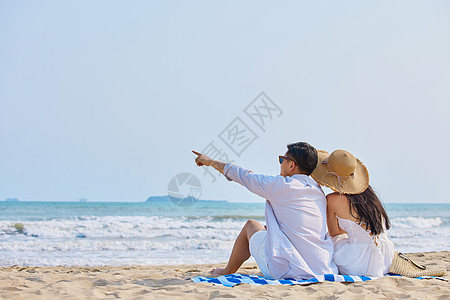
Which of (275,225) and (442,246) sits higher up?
(275,225)

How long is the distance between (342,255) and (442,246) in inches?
329

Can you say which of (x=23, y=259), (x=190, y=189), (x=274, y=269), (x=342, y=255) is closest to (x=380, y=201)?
(x=342, y=255)

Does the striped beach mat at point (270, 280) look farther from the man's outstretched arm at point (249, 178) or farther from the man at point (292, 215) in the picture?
the man's outstretched arm at point (249, 178)

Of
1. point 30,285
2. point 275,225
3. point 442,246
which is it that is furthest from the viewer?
point 442,246

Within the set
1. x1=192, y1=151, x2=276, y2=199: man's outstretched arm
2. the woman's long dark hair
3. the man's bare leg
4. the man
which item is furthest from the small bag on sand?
x1=192, y1=151, x2=276, y2=199: man's outstretched arm

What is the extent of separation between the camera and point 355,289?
120 inches

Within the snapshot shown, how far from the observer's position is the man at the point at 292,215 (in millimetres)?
3162

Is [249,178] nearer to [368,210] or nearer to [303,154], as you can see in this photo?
[303,154]

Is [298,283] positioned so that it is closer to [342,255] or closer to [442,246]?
[342,255]

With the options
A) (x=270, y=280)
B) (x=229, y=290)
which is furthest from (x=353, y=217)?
(x=229, y=290)

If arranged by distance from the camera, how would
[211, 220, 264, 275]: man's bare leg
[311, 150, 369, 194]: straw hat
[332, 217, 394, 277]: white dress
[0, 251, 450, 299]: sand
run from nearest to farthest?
1. [0, 251, 450, 299]: sand
2. [311, 150, 369, 194]: straw hat
3. [332, 217, 394, 277]: white dress
4. [211, 220, 264, 275]: man's bare leg

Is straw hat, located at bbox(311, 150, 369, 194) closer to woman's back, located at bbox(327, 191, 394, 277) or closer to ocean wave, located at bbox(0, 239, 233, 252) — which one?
woman's back, located at bbox(327, 191, 394, 277)

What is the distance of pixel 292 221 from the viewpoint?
10.5ft

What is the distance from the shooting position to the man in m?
3.16
